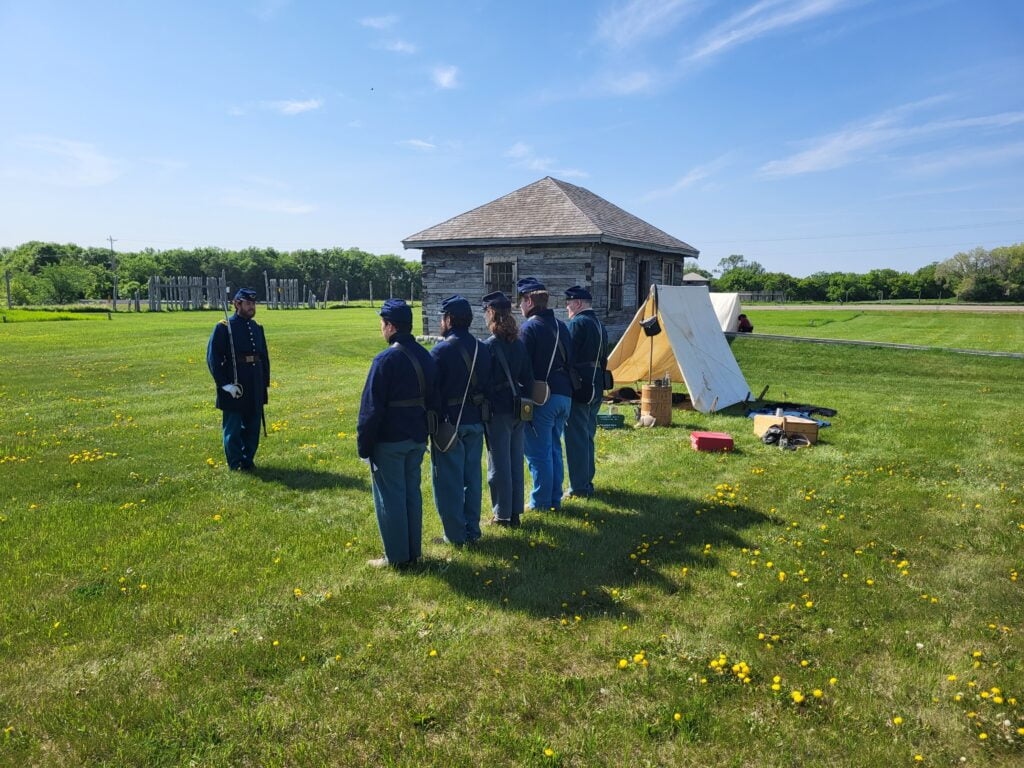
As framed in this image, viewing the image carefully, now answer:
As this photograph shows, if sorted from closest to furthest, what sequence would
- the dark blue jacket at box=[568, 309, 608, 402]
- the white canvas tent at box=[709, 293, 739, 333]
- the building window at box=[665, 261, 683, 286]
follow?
1. the dark blue jacket at box=[568, 309, 608, 402]
2. the building window at box=[665, 261, 683, 286]
3. the white canvas tent at box=[709, 293, 739, 333]

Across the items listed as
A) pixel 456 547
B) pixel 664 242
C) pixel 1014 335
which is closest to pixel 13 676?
pixel 456 547

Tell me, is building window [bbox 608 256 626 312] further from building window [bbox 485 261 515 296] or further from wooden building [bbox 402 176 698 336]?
building window [bbox 485 261 515 296]

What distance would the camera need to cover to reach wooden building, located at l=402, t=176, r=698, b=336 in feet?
58.3

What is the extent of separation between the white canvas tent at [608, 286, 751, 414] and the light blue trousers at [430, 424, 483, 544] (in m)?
6.69

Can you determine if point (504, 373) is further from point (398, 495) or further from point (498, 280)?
point (498, 280)

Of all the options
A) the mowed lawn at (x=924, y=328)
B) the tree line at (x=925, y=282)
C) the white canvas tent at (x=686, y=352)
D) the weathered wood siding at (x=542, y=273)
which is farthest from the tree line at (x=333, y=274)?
the white canvas tent at (x=686, y=352)

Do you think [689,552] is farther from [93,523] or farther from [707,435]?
[93,523]

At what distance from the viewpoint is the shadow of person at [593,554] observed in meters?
4.61

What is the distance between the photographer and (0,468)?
7.61 meters

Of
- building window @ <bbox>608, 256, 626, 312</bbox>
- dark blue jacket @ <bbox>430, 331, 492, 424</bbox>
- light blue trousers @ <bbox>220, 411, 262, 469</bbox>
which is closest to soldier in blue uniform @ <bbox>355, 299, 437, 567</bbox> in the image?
dark blue jacket @ <bbox>430, 331, 492, 424</bbox>

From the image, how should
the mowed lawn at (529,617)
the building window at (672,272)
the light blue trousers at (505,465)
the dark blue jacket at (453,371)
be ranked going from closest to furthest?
the mowed lawn at (529,617), the dark blue jacket at (453,371), the light blue trousers at (505,465), the building window at (672,272)

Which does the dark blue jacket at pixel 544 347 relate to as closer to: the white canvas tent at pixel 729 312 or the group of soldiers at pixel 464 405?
the group of soldiers at pixel 464 405

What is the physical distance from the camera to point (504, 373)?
565 cm

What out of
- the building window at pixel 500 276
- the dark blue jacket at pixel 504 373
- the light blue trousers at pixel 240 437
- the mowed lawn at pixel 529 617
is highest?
the building window at pixel 500 276
